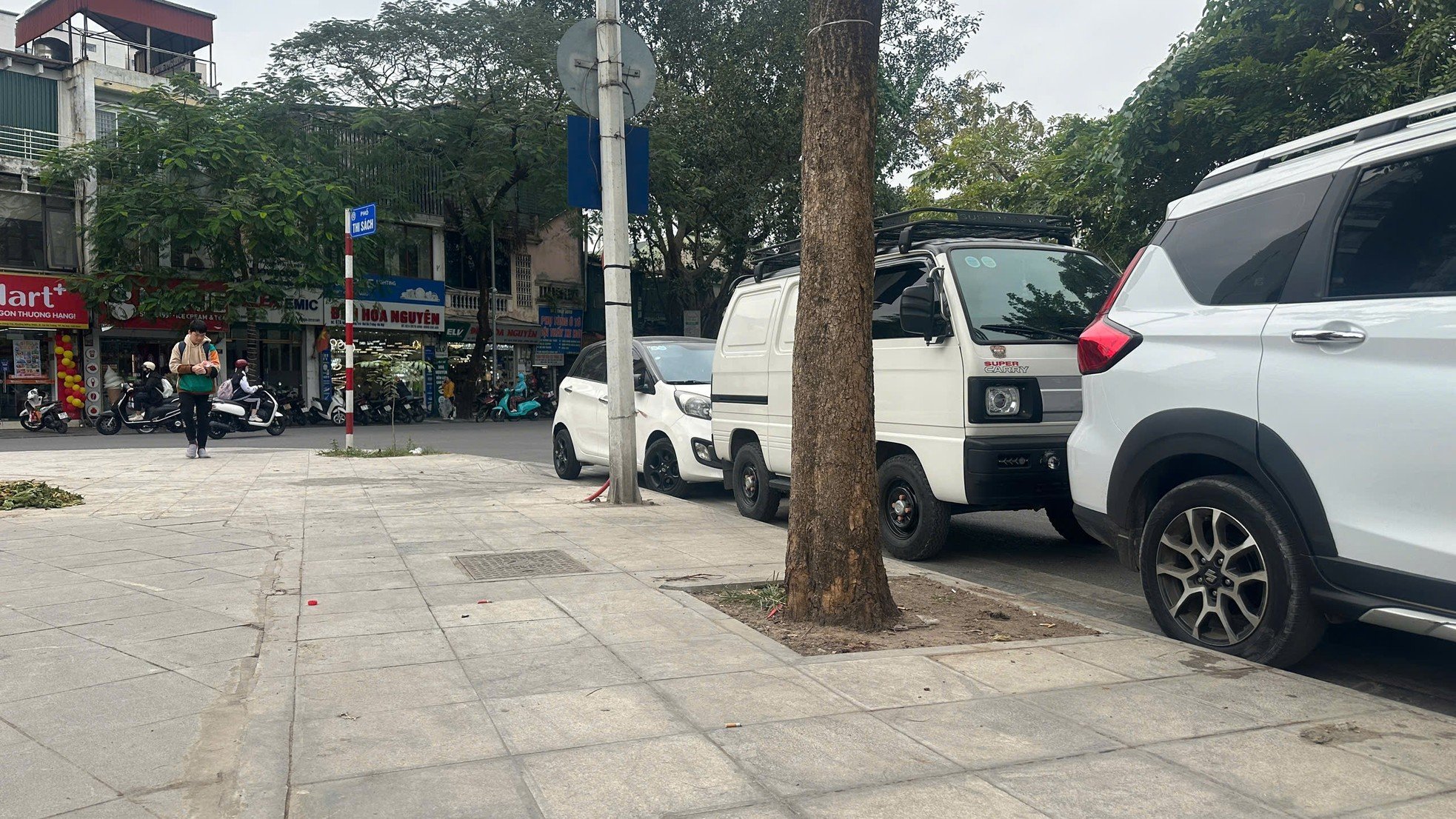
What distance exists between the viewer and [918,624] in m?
4.93

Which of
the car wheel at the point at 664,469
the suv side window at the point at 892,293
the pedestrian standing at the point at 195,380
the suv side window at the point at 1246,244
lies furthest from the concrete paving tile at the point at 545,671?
the pedestrian standing at the point at 195,380

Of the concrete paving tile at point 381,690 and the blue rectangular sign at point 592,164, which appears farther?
the blue rectangular sign at point 592,164

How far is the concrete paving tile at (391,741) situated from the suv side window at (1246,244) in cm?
335

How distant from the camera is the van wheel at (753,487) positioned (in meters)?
8.52

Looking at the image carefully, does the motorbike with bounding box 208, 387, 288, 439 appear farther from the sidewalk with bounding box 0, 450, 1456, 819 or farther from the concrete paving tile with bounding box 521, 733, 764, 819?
the concrete paving tile with bounding box 521, 733, 764, 819

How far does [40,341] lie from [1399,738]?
30208mm

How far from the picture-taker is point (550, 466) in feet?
45.9

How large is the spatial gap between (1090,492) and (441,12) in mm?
28252

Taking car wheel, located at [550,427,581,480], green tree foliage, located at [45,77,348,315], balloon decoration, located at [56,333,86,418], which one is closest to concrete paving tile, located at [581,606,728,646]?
car wheel, located at [550,427,581,480]

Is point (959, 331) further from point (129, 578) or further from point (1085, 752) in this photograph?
point (129, 578)

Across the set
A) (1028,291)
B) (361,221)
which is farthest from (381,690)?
(361,221)

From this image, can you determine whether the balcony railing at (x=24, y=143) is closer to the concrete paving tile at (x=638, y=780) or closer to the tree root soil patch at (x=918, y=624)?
the tree root soil patch at (x=918, y=624)

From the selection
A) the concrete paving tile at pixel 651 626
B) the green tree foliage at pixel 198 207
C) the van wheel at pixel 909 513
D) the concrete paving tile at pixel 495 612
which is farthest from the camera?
the green tree foliage at pixel 198 207

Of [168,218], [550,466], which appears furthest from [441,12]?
[550,466]
